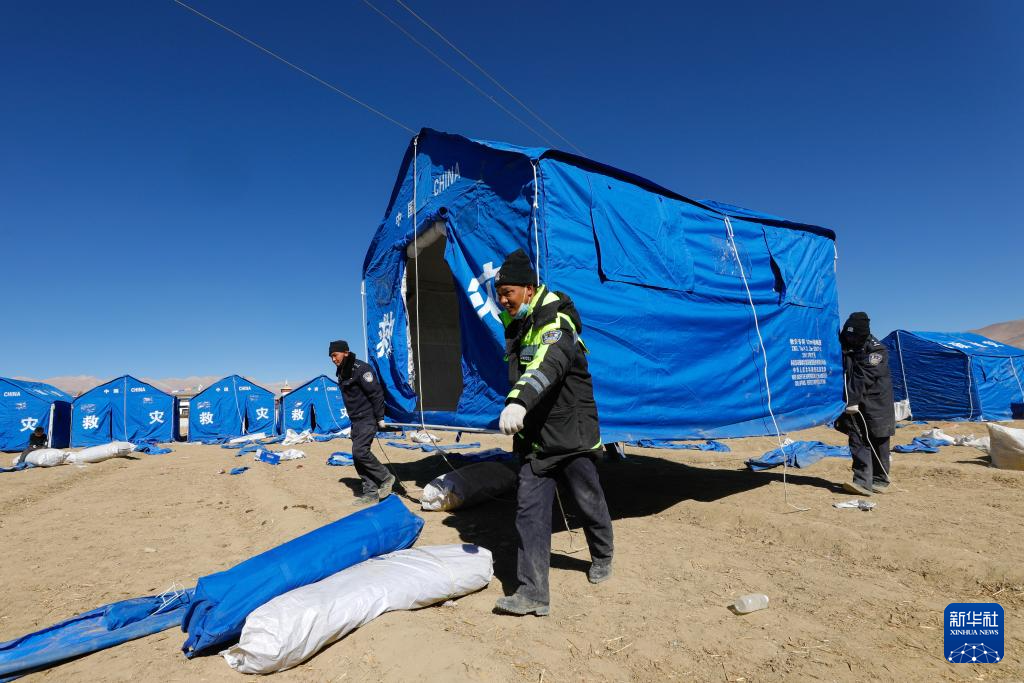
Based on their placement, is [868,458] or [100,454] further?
[100,454]

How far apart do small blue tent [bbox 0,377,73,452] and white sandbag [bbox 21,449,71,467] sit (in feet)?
16.4

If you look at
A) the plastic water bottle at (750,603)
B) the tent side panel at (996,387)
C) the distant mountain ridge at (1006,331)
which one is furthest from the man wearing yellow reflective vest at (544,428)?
the distant mountain ridge at (1006,331)

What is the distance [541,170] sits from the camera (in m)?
4.14

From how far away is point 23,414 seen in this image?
1669 cm

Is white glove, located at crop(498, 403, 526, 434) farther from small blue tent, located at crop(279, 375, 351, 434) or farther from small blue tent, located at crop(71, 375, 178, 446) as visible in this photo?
small blue tent, located at crop(71, 375, 178, 446)

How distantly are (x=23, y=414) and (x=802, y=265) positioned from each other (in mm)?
22181

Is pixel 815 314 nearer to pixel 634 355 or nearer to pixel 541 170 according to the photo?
pixel 634 355

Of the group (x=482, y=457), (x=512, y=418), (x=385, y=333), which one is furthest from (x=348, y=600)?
(x=482, y=457)

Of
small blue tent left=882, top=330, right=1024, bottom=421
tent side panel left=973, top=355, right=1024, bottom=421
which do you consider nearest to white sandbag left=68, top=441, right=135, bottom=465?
small blue tent left=882, top=330, right=1024, bottom=421

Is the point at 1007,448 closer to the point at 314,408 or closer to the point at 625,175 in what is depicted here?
the point at 625,175

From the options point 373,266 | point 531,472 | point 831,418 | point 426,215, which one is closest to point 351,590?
point 531,472

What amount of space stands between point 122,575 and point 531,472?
3.41 m

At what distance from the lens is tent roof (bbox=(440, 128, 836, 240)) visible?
421cm

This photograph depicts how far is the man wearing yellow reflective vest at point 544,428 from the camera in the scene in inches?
116
